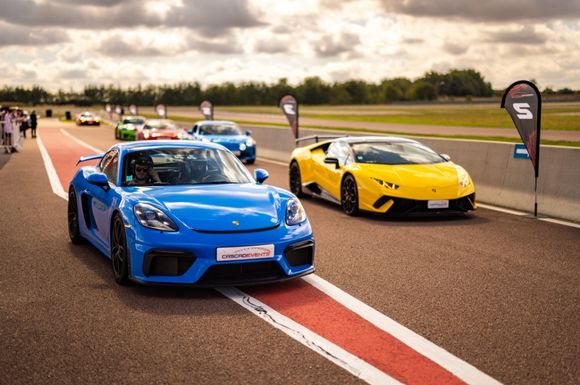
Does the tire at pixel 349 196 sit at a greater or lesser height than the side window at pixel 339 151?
lesser

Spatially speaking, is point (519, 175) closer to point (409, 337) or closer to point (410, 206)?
point (410, 206)

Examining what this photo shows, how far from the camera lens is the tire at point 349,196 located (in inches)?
467

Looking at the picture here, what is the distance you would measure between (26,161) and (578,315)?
2202cm

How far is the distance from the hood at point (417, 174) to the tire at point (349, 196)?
30 centimetres

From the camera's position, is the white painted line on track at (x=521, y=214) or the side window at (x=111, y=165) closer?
the side window at (x=111, y=165)

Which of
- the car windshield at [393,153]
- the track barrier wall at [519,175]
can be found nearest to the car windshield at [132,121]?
the track barrier wall at [519,175]

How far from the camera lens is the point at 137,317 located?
228 inches

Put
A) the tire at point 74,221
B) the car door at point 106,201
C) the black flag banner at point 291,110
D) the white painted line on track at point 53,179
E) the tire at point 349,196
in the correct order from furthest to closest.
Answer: the black flag banner at point 291,110, the white painted line on track at point 53,179, the tire at point 349,196, the tire at point 74,221, the car door at point 106,201

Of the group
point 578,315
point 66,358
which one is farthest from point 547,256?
point 66,358

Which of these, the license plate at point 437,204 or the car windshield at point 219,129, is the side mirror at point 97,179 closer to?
the license plate at point 437,204

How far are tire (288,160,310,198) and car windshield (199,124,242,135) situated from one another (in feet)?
35.9

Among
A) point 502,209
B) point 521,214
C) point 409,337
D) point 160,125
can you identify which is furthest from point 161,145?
point 160,125

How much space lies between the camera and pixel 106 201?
746cm

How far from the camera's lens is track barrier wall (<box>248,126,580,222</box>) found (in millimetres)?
11922
